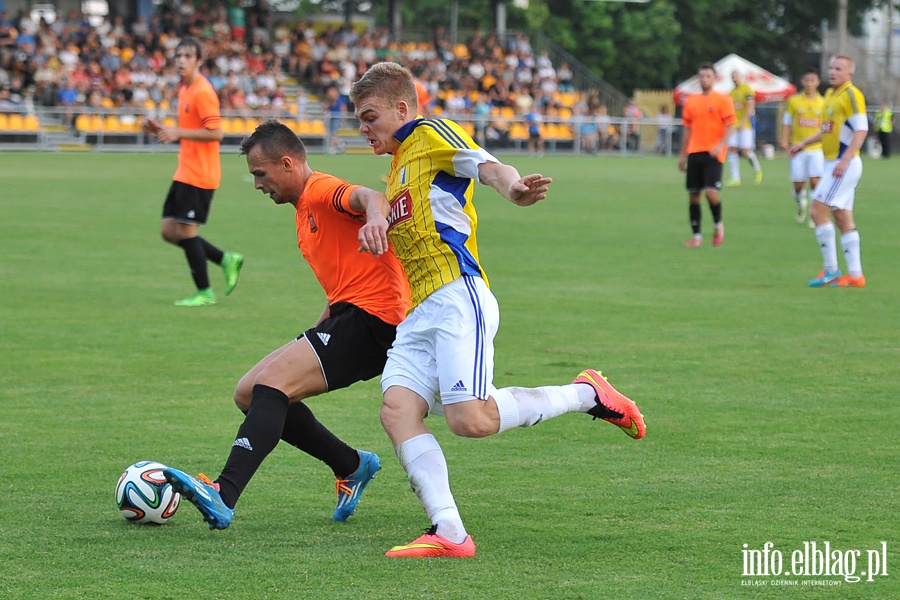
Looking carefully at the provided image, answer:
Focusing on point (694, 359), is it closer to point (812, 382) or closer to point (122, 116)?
point (812, 382)

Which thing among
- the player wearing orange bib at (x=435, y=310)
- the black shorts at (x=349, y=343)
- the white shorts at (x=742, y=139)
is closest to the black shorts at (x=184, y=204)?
the black shorts at (x=349, y=343)

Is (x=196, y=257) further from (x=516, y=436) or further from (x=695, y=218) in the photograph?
(x=695, y=218)

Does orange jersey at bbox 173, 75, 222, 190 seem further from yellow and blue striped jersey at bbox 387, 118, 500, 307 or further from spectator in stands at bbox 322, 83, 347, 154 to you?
spectator in stands at bbox 322, 83, 347, 154

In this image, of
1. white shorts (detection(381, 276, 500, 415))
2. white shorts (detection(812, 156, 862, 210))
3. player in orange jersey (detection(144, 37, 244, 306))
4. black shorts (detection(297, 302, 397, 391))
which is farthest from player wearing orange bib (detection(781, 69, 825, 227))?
white shorts (detection(381, 276, 500, 415))

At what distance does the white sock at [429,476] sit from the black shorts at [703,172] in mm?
12634

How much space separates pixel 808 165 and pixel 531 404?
48.9 feet

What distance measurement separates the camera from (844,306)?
11.8 meters

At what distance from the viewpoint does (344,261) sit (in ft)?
17.6

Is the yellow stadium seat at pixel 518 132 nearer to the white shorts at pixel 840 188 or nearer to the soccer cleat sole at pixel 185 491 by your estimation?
the white shorts at pixel 840 188

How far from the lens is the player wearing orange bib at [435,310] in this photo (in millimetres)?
4766

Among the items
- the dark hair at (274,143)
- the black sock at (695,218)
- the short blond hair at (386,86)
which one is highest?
the short blond hair at (386,86)

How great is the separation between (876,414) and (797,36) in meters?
62.8

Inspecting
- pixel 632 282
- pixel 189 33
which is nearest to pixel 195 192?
pixel 632 282

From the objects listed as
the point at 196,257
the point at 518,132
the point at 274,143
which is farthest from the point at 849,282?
the point at 518,132
